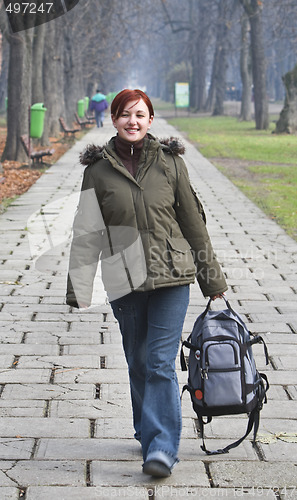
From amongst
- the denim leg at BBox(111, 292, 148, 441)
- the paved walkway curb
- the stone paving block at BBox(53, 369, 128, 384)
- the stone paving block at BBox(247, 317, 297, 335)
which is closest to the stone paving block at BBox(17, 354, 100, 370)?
the paved walkway curb

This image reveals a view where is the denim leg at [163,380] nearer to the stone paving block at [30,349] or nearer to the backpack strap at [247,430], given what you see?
the backpack strap at [247,430]

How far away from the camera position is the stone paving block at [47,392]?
187 inches

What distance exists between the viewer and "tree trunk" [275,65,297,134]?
30094 mm

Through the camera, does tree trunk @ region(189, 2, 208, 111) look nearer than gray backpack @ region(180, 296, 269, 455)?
No

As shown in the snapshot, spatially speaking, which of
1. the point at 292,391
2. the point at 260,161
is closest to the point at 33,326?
the point at 292,391

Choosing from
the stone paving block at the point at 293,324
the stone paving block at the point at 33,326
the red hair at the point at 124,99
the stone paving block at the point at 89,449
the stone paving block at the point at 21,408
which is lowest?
the stone paving block at the point at 293,324

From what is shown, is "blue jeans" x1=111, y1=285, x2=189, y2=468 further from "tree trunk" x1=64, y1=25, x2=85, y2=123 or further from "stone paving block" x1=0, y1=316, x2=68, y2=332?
"tree trunk" x1=64, y1=25, x2=85, y2=123

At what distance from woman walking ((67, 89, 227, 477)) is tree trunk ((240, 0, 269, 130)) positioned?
102 feet

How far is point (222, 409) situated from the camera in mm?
3656

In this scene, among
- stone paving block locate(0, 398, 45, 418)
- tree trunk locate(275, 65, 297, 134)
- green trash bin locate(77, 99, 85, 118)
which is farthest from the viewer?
green trash bin locate(77, 99, 85, 118)

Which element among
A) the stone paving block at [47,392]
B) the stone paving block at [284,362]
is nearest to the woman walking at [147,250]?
the stone paving block at [47,392]

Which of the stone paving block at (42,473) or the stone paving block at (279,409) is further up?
the stone paving block at (42,473)

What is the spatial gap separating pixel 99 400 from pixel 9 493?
1230mm

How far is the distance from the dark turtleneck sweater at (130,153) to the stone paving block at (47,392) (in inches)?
60.2
